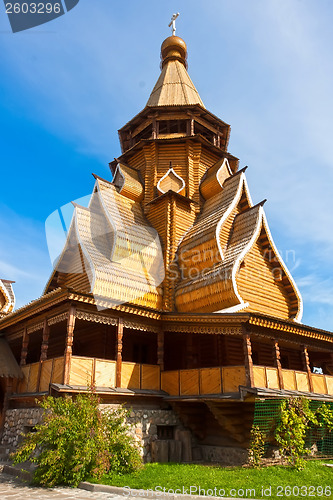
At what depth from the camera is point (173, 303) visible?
1717cm

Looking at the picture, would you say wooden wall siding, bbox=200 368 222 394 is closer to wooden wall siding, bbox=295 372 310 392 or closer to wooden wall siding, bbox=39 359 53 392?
wooden wall siding, bbox=295 372 310 392

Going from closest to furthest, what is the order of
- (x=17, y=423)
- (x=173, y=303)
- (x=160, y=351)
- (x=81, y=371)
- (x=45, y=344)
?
1. (x=81, y=371)
2. (x=17, y=423)
3. (x=45, y=344)
4. (x=160, y=351)
5. (x=173, y=303)

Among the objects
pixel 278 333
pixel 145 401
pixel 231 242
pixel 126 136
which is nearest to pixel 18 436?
pixel 145 401

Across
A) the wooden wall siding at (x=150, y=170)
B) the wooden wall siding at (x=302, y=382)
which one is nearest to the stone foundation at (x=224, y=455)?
the wooden wall siding at (x=302, y=382)

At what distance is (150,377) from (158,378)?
358mm

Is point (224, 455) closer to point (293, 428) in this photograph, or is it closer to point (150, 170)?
point (293, 428)

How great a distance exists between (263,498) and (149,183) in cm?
1577

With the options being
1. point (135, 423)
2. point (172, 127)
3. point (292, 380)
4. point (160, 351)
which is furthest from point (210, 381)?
point (172, 127)

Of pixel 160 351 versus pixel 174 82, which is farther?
pixel 174 82

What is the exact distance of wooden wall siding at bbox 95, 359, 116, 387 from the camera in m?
11.8

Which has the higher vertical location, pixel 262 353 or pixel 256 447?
pixel 262 353

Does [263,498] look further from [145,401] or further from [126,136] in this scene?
[126,136]

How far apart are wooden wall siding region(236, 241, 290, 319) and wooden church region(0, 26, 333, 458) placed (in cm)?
6

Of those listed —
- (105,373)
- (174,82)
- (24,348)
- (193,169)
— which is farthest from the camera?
(174,82)
